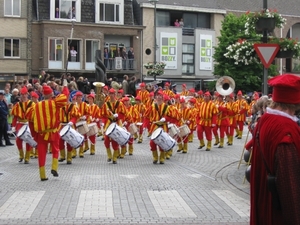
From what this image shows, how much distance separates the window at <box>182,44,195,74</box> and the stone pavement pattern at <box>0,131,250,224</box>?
3619cm

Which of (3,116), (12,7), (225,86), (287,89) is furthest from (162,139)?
(12,7)

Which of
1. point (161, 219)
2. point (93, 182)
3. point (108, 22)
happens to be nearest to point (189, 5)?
point (108, 22)

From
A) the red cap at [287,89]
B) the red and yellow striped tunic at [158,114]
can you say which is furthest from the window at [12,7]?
the red cap at [287,89]

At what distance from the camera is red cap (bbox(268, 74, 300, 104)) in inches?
174

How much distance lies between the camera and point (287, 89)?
4422mm

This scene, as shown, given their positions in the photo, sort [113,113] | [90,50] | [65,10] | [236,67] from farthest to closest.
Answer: [90,50] → [65,10] → [236,67] → [113,113]

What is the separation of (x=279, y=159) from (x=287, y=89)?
536mm

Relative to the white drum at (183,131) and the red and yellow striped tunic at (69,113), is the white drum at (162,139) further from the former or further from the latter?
the white drum at (183,131)

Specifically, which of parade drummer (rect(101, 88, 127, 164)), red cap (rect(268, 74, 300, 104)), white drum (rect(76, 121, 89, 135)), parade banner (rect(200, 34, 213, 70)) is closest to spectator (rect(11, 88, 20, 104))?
white drum (rect(76, 121, 89, 135))

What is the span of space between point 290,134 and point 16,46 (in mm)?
42257

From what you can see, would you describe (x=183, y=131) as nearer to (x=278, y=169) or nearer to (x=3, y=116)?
(x=3, y=116)

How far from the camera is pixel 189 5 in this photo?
53375 millimetres

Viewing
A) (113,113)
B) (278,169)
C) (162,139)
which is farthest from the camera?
(113,113)

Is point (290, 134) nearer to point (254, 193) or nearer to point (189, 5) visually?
point (254, 193)
